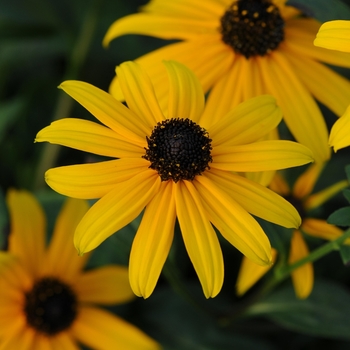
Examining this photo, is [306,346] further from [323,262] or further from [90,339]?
[90,339]

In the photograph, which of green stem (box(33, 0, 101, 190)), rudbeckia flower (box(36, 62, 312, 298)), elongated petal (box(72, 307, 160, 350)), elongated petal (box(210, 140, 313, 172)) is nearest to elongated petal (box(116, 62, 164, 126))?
rudbeckia flower (box(36, 62, 312, 298))

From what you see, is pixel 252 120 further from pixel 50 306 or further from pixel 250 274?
pixel 50 306

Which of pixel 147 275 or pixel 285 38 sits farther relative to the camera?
pixel 285 38

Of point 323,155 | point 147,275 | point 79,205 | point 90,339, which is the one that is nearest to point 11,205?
point 79,205

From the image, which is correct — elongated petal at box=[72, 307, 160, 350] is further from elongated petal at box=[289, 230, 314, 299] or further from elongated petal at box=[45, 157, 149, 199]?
elongated petal at box=[45, 157, 149, 199]

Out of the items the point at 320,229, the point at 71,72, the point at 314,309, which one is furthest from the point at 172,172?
the point at 71,72

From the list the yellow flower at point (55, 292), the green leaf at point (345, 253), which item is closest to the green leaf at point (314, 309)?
the yellow flower at point (55, 292)

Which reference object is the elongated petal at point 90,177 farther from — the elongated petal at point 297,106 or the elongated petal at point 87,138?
the elongated petal at point 297,106
